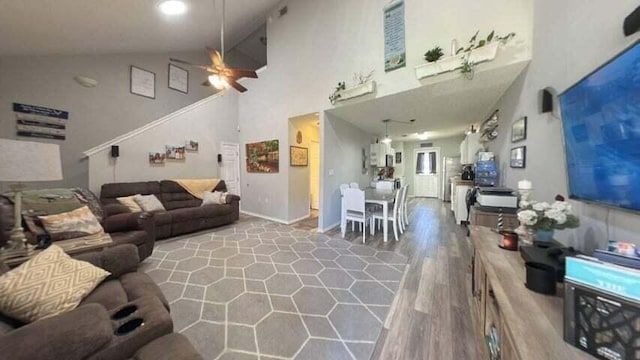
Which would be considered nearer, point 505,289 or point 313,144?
point 505,289

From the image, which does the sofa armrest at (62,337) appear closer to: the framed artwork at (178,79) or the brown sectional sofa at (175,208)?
the brown sectional sofa at (175,208)

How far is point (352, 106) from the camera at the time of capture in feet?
12.8

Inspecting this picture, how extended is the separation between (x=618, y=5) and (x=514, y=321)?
5.94 ft

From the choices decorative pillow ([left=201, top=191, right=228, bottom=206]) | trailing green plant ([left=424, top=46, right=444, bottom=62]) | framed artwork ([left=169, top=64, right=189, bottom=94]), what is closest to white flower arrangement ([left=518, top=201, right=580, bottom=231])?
trailing green plant ([left=424, top=46, right=444, bottom=62])

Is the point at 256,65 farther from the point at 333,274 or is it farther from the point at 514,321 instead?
the point at 514,321

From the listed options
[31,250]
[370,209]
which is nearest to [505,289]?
[370,209]

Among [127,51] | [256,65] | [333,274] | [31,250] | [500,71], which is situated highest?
[256,65]

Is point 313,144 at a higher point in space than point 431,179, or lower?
higher

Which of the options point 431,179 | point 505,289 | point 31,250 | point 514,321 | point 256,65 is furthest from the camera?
point 431,179

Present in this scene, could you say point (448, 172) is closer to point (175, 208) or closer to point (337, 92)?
point (337, 92)

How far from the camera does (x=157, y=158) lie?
4.73 m

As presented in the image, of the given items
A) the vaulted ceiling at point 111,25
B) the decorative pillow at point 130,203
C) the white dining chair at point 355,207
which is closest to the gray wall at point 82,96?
the vaulted ceiling at point 111,25

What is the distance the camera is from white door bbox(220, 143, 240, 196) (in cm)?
586

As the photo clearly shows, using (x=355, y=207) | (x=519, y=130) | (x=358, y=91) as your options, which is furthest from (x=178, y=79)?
(x=519, y=130)
